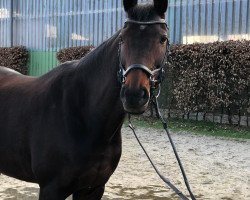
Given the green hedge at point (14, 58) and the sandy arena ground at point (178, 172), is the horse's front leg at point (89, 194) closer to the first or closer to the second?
the sandy arena ground at point (178, 172)

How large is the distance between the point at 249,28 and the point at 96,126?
28.3 feet

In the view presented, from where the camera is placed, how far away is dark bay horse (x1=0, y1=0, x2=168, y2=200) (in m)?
2.86

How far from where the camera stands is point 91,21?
1537cm

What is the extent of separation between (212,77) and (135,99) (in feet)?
26.4

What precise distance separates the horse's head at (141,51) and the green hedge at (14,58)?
591 inches

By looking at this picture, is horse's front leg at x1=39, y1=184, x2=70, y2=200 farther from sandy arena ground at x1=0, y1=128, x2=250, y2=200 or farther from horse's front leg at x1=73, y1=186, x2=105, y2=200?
sandy arena ground at x1=0, y1=128, x2=250, y2=200

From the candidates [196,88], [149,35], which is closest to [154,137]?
[196,88]

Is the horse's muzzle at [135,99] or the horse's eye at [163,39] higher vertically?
the horse's eye at [163,39]

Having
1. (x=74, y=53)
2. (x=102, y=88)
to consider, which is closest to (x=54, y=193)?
(x=102, y=88)

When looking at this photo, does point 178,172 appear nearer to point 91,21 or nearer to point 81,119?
point 81,119

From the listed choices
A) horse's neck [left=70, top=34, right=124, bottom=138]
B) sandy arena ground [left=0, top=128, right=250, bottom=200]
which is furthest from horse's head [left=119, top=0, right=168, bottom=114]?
sandy arena ground [left=0, top=128, right=250, bottom=200]

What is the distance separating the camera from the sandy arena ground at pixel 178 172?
5.57 m

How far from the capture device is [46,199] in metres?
3.22

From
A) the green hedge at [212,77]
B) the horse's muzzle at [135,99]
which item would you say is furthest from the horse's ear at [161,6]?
the green hedge at [212,77]
